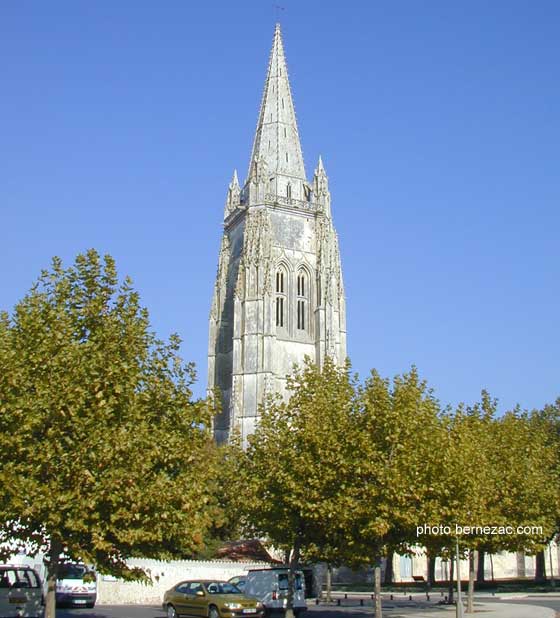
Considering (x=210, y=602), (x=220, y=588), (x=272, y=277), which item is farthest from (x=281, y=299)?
(x=210, y=602)

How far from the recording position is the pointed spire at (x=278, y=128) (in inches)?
3054

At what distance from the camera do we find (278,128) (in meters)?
78.6

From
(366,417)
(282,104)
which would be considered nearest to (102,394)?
(366,417)

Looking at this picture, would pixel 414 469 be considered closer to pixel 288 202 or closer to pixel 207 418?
pixel 207 418

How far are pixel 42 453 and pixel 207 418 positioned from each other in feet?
14.1

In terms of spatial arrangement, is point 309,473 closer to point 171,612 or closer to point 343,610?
point 171,612

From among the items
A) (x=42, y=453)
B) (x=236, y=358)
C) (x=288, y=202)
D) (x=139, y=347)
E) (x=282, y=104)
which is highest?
(x=282, y=104)

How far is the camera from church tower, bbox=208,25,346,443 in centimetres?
6769

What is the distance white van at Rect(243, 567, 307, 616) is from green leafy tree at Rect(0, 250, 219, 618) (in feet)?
27.7

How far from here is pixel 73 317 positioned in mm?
19531

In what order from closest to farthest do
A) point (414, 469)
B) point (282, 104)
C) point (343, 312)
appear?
point (414, 469)
point (343, 312)
point (282, 104)

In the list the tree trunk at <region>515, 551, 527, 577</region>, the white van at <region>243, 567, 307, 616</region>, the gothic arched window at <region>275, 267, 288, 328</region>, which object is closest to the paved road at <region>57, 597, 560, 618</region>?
the white van at <region>243, 567, 307, 616</region>

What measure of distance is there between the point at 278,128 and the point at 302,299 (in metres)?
17.9

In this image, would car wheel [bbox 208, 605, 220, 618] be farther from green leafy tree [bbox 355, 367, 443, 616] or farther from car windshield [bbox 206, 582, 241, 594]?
green leafy tree [bbox 355, 367, 443, 616]
